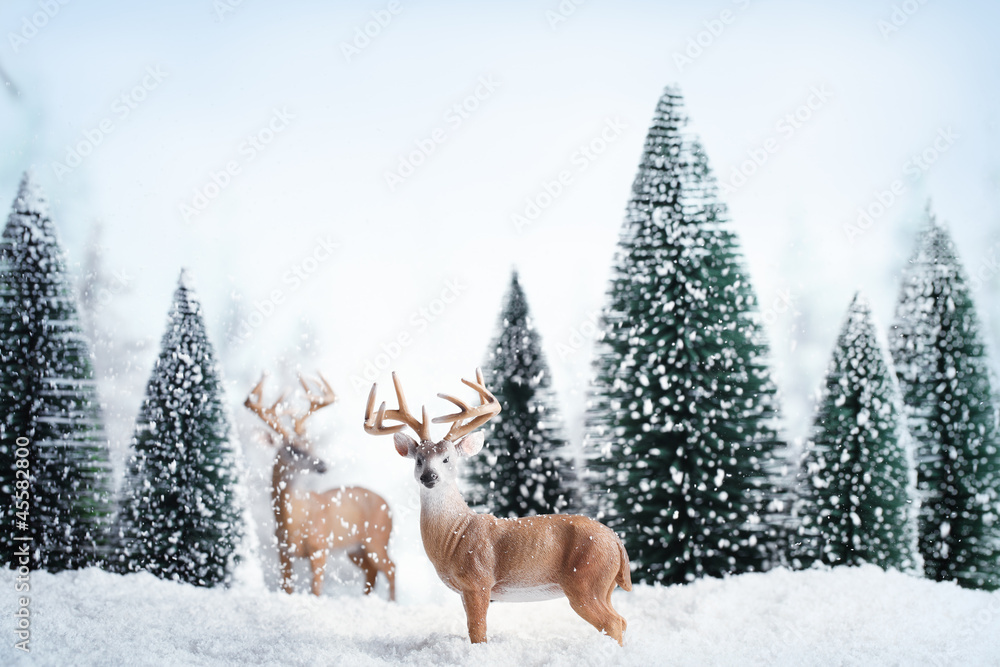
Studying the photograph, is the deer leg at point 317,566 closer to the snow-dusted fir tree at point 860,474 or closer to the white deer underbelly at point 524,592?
the white deer underbelly at point 524,592

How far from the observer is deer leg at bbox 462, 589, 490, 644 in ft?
8.57

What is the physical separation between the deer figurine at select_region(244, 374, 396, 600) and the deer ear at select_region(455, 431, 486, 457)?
3.23 feet

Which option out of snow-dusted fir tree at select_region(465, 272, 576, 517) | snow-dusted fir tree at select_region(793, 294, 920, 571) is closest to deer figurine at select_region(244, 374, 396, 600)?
snow-dusted fir tree at select_region(465, 272, 576, 517)

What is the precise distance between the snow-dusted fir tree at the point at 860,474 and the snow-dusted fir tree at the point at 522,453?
3.93ft

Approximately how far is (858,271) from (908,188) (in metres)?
0.51

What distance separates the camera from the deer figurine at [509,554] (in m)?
2.60

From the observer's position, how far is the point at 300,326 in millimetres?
3875

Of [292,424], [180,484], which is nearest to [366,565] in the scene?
[292,424]

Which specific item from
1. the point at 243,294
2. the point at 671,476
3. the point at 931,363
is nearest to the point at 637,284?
the point at 671,476

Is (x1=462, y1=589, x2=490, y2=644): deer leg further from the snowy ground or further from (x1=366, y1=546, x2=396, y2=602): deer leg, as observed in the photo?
(x1=366, y1=546, x2=396, y2=602): deer leg

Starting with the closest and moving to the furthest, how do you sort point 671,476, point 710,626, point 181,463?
point 710,626 < point 671,476 < point 181,463

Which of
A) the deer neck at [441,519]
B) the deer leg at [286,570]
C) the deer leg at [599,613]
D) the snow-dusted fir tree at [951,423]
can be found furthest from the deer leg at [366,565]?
the snow-dusted fir tree at [951,423]

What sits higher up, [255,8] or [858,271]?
[255,8]

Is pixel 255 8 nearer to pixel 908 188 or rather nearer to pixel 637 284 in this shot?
pixel 637 284
